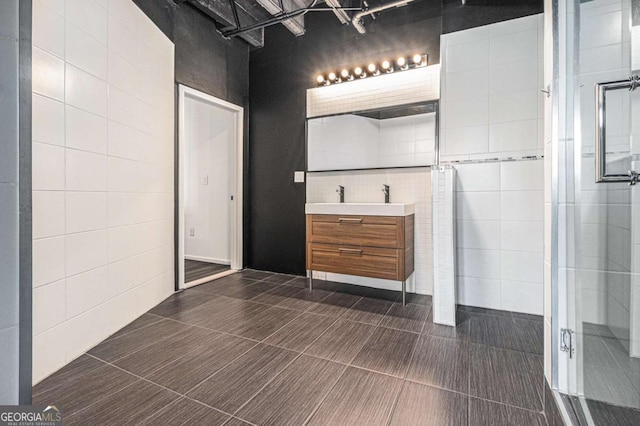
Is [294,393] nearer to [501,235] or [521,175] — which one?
[501,235]

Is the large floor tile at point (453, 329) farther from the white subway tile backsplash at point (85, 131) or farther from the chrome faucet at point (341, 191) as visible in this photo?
the white subway tile backsplash at point (85, 131)

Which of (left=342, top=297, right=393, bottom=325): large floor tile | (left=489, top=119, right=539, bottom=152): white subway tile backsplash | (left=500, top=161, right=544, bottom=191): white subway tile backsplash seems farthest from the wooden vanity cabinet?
(left=489, top=119, right=539, bottom=152): white subway tile backsplash

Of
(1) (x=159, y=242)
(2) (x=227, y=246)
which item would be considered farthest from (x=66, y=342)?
(2) (x=227, y=246)

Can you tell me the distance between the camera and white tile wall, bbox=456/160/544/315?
2.29m

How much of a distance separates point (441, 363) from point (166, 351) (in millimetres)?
1570

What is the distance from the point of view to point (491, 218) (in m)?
2.42

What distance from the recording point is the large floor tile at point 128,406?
1.20m

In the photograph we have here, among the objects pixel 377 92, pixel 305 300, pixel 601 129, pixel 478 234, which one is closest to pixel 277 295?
pixel 305 300

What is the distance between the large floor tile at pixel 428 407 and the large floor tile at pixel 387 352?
154 millimetres

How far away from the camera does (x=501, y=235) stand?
2.39 m

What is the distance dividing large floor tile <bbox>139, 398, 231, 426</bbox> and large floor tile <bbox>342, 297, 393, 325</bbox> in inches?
47.1

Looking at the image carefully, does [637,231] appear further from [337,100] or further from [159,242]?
[159,242]

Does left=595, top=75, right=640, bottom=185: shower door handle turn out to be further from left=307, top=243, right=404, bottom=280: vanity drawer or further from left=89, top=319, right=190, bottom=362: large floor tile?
left=89, top=319, right=190, bottom=362: large floor tile

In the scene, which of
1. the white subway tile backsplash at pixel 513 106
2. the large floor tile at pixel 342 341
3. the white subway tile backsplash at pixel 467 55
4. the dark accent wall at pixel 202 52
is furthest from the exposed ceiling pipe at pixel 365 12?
the large floor tile at pixel 342 341
